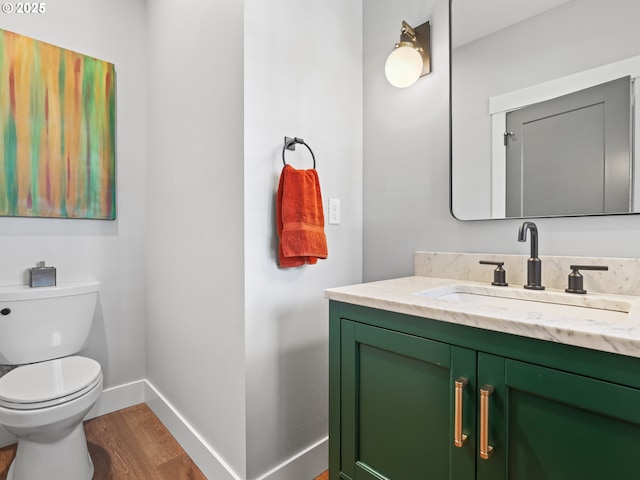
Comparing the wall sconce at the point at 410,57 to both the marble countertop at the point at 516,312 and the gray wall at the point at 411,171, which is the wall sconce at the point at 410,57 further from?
the marble countertop at the point at 516,312

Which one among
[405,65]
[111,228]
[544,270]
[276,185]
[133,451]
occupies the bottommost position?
[133,451]

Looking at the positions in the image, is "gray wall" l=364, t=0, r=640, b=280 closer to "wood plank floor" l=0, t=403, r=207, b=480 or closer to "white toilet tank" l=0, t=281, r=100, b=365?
"wood plank floor" l=0, t=403, r=207, b=480

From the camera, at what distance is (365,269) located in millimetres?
1762

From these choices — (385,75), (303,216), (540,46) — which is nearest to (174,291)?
(303,216)

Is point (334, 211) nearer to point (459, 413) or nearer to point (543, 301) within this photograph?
point (543, 301)

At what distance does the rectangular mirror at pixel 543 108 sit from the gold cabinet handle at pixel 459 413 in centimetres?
75

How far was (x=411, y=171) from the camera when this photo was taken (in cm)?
156

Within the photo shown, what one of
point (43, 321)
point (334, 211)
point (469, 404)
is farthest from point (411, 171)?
point (43, 321)

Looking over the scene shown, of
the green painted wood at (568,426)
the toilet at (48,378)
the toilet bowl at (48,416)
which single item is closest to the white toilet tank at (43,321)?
the toilet at (48,378)

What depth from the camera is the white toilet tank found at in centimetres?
150

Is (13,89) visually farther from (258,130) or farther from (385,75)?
(385,75)

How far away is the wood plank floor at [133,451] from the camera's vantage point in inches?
57.9

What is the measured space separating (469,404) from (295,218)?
82 cm

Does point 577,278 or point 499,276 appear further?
point 499,276
